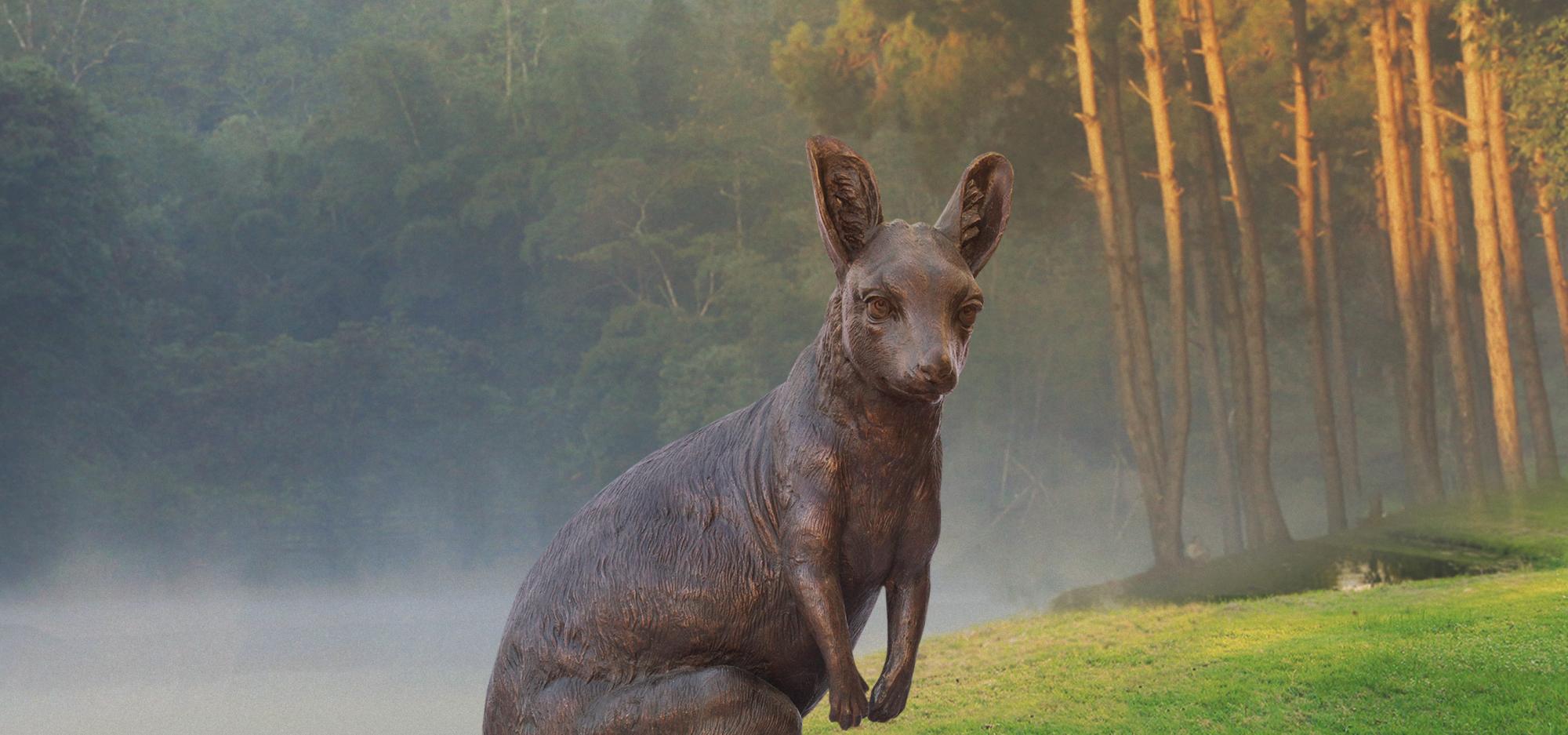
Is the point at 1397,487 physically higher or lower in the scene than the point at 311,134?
lower

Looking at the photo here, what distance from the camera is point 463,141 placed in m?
36.2

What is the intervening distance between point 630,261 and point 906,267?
31177 millimetres

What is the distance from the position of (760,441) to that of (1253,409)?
17005 mm

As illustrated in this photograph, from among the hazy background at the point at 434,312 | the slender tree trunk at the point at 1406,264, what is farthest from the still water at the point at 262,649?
the slender tree trunk at the point at 1406,264

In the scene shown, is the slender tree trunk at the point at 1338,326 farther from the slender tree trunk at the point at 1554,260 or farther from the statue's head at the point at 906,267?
the statue's head at the point at 906,267

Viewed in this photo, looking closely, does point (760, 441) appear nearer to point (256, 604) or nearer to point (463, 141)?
point (256, 604)

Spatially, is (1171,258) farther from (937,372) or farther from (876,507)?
(937,372)

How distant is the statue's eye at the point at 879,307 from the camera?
307 cm

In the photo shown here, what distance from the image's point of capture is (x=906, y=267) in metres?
3.08

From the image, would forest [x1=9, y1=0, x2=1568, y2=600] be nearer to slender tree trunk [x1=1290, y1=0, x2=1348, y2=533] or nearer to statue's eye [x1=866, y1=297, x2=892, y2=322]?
slender tree trunk [x1=1290, y1=0, x2=1348, y2=533]

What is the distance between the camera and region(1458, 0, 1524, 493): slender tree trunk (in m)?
18.6

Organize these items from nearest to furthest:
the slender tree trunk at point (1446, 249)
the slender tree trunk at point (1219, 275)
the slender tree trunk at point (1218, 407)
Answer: the slender tree trunk at point (1446, 249) → the slender tree trunk at point (1219, 275) → the slender tree trunk at point (1218, 407)

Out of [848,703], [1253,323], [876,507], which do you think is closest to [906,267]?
[876,507]

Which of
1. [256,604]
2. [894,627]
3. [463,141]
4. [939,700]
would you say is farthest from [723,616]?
[463,141]
